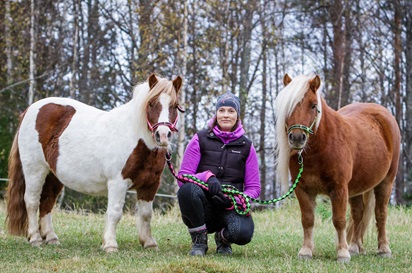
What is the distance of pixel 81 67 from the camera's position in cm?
2067

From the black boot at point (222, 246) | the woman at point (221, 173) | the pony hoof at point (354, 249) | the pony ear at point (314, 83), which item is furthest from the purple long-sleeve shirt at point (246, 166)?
the pony hoof at point (354, 249)

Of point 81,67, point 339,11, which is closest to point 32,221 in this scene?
point 81,67

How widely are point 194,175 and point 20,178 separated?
2.48m

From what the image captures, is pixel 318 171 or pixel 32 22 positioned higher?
pixel 32 22

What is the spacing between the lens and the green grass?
15.6ft

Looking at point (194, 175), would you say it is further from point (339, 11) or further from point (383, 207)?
point (339, 11)

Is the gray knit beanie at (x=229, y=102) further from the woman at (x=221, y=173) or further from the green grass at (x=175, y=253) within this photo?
the green grass at (x=175, y=253)

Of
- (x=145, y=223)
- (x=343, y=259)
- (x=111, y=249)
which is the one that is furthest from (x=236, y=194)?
(x=111, y=249)

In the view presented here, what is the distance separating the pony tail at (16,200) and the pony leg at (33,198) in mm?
141

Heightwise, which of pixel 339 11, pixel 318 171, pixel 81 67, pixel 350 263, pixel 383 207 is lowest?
pixel 350 263

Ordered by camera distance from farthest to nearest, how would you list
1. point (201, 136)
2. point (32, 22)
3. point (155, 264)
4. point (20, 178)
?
point (32, 22) → point (20, 178) → point (201, 136) → point (155, 264)

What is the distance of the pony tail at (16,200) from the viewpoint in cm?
671

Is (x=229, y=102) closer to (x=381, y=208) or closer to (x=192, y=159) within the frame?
(x=192, y=159)

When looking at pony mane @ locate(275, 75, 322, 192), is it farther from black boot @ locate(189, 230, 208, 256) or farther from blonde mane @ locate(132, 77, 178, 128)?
blonde mane @ locate(132, 77, 178, 128)
